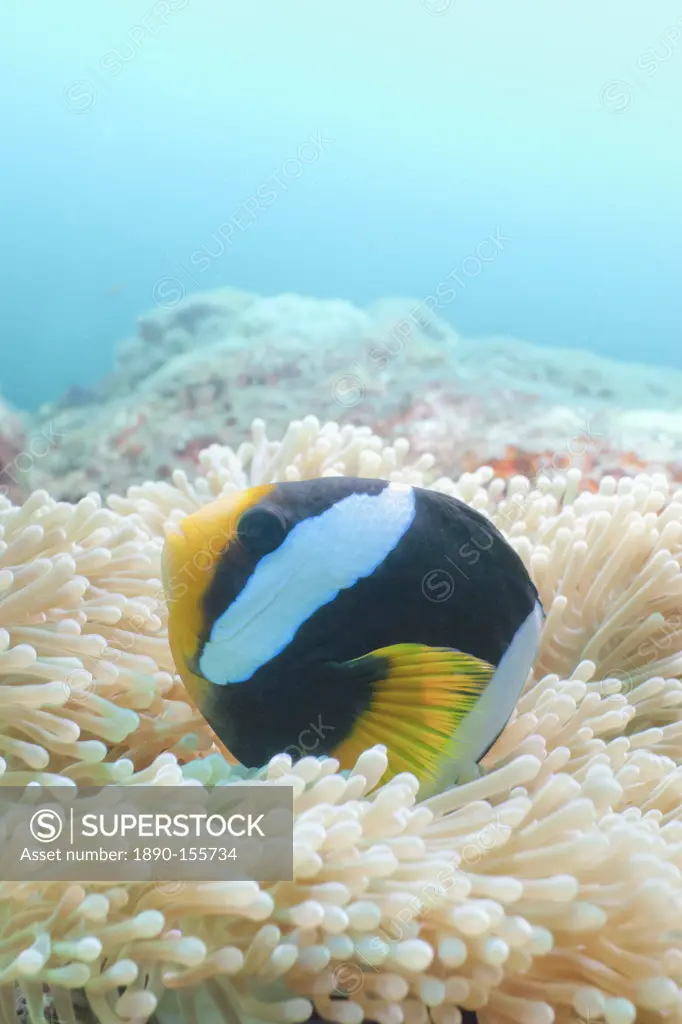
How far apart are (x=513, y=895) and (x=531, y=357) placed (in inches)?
128

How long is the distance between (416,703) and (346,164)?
683 inches

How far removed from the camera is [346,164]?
16.6 meters

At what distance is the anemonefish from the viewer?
0.77 m

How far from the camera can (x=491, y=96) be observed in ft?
51.4

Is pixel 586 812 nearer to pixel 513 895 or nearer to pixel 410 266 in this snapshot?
pixel 513 895

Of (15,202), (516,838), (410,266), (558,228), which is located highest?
(558,228)

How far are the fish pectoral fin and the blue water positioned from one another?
990cm

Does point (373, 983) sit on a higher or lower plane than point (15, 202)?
higher

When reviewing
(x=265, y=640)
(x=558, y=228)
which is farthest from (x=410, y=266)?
(x=265, y=640)

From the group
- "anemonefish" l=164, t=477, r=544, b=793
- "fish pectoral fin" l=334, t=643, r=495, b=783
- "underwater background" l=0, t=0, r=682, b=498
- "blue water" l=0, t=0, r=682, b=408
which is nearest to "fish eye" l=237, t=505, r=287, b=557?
"anemonefish" l=164, t=477, r=544, b=793

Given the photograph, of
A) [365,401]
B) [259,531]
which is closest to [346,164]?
[365,401]

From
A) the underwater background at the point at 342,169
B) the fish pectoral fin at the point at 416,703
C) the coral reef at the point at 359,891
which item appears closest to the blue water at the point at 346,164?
the underwater background at the point at 342,169

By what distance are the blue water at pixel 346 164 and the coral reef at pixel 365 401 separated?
695 centimetres

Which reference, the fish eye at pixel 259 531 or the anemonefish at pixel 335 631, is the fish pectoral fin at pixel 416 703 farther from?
the fish eye at pixel 259 531
